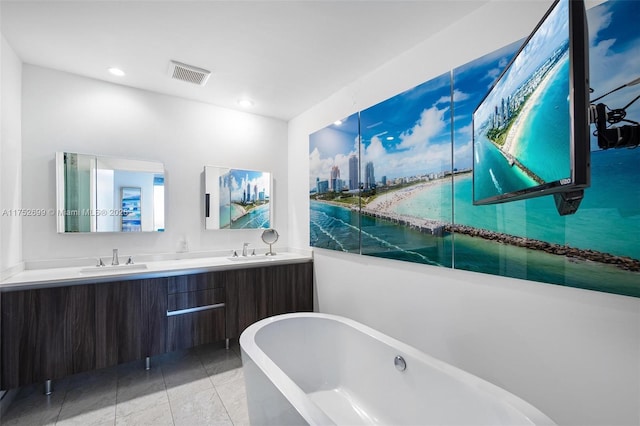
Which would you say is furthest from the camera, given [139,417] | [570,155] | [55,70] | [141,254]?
[141,254]

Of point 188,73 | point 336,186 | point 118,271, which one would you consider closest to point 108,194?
point 118,271

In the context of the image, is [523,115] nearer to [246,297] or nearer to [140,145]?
[246,297]

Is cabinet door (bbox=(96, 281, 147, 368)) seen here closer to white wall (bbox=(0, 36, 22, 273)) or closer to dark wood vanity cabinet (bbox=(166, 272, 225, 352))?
dark wood vanity cabinet (bbox=(166, 272, 225, 352))

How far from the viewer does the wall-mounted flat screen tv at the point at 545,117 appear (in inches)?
32.9

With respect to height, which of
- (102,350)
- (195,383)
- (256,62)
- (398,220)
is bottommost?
(195,383)

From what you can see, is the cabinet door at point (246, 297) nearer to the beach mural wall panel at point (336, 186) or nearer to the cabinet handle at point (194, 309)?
the cabinet handle at point (194, 309)

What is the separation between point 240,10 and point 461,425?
2454 mm

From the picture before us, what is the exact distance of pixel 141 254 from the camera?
8.87 feet

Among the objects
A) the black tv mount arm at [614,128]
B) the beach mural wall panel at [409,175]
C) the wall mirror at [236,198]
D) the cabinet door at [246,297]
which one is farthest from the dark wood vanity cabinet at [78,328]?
the black tv mount arm at [614,128]

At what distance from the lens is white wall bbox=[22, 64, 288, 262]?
7.61 feet

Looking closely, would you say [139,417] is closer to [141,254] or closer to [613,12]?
[141,254]

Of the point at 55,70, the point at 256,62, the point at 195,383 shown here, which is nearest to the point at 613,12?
the point at 256,62

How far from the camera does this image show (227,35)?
1.96m

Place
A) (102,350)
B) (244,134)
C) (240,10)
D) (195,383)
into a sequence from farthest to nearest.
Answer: (244,134) → (195,383) → (102,350) → (240,10)
